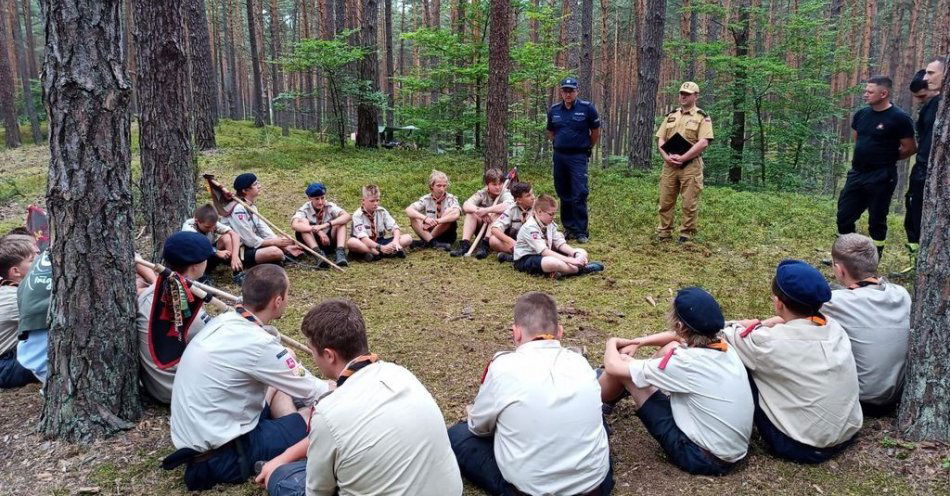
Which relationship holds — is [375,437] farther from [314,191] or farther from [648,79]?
[648,79]

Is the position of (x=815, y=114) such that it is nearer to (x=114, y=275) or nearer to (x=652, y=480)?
(x=652, y=480)

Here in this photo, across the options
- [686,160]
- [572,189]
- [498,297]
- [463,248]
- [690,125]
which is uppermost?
[690,125]

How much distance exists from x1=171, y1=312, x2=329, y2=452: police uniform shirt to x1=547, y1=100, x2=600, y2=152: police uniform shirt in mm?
5810

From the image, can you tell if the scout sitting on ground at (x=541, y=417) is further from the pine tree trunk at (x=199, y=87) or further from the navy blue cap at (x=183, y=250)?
the pine tree trunk at (x=199, y=87)

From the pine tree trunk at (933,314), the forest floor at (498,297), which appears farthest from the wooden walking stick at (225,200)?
the pine tree trunk at (933,314)

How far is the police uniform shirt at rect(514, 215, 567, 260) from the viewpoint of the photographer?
6.72 metres

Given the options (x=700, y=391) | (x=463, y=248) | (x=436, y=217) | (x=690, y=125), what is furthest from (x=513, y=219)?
(x=700, y=391)

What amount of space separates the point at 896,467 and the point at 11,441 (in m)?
4.80

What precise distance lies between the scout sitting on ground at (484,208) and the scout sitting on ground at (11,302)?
176 inches

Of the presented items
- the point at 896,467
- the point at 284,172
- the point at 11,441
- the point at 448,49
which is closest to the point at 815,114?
the point at 448,49

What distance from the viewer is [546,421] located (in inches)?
105

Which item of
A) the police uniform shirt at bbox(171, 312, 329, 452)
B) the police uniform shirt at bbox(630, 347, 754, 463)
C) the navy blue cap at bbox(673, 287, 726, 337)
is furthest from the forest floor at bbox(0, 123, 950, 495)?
the navy blue cap at bbox(673, 287, 726, 337)

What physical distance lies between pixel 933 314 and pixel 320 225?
19.6 feet

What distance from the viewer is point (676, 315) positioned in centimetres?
312
